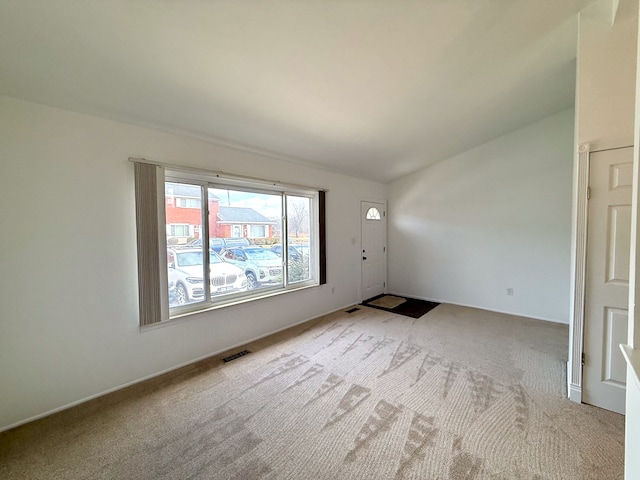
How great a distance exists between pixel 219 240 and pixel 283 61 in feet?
6.52

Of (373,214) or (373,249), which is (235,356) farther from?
(373,214)

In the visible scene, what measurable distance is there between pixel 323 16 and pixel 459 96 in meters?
1.85

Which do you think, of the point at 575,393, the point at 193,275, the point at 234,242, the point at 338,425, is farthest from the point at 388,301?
the point at 193,275

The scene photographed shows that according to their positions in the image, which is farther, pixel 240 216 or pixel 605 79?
pixel 240 216

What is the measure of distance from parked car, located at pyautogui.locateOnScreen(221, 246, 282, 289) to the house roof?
0.35 meters

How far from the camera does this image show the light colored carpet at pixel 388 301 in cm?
469

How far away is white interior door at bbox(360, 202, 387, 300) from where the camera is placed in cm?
503

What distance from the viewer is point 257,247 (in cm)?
343

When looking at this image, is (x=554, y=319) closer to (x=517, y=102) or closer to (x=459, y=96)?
(x=517, y=102)

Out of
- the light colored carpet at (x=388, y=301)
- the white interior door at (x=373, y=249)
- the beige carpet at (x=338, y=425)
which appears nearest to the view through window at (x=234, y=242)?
the beige carpet at (x=338, y=425)

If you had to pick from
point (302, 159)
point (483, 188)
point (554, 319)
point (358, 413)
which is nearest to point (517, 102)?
point (483, 188)

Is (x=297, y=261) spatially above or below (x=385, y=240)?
below

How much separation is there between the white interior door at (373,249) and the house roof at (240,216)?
220 centimetres

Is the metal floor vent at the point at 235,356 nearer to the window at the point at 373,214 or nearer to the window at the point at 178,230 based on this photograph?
the window at the point at 178,230
